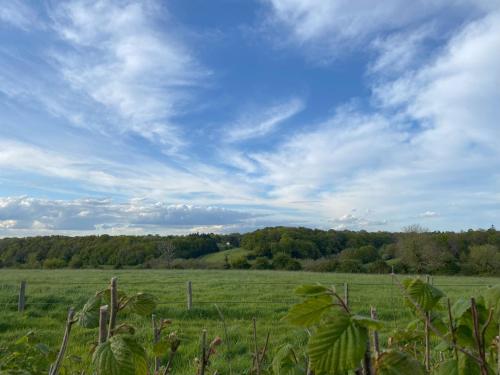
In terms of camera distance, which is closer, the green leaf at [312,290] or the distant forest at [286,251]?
the green leaf at [312,290]

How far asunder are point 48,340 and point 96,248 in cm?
6827

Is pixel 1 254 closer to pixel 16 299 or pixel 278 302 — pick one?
pixel 16 299

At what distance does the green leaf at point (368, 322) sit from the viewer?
69 cm

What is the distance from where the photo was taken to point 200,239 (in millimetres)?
80188

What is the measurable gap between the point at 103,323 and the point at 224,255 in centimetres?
7140

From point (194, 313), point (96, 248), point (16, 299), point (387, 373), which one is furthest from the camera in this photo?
point (96, 248)

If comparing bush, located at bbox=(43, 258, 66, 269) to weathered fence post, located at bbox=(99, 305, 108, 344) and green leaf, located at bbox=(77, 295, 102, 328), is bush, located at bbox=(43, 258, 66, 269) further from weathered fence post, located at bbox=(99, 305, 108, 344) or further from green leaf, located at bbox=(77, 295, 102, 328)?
weathered fence post, located at bbox=(99, 305, 108, 344)

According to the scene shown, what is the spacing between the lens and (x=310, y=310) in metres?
0.81

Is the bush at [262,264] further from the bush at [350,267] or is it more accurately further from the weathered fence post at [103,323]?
the weathered fence post at [103,323]

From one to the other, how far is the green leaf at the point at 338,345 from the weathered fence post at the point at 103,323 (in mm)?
427

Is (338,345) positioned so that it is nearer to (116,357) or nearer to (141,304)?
(116,357)

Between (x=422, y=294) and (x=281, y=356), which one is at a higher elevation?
(x=422, y=294)

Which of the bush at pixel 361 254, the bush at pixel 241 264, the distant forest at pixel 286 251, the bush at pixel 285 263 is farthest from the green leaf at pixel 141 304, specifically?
the bush at pixel 361 254

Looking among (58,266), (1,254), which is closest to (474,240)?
(58,266)
